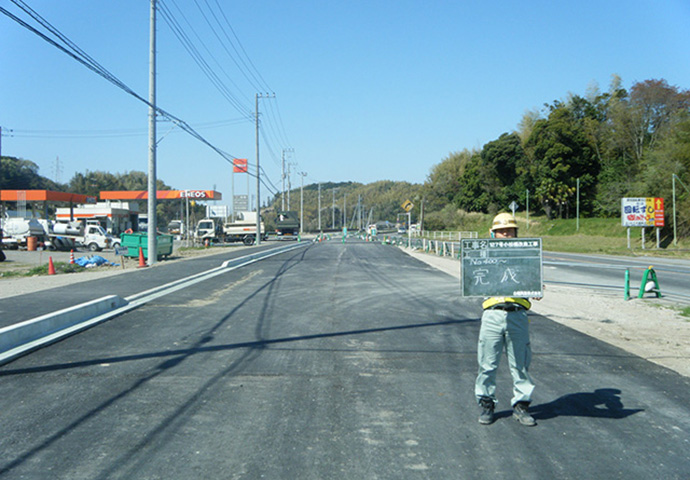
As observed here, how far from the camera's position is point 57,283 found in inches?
699

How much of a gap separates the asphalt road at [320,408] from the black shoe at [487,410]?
0.16m

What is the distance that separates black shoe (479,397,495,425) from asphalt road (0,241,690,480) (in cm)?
16

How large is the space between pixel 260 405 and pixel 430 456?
6.27 feet

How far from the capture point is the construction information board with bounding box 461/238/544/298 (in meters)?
5.53

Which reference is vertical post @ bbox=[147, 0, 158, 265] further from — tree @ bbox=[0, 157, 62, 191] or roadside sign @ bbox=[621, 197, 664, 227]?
tree @ bbox=[0, 157, 62, 191]

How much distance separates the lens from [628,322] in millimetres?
11305

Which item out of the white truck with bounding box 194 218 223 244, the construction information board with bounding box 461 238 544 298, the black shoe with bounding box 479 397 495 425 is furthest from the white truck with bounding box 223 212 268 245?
the black shoe with bounding box 479 397 495 425

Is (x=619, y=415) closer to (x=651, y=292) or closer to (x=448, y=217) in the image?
(x=651, y=292)

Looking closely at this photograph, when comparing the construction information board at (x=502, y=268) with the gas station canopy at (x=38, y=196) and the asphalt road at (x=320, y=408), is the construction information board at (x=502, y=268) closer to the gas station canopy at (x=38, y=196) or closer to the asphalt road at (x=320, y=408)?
the asphalt road at (x=320, y=408)

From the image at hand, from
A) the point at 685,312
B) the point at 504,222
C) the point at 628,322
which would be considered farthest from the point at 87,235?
the point at 504,222

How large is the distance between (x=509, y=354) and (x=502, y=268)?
85 centimetres

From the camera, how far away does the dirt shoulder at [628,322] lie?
27.9 ft

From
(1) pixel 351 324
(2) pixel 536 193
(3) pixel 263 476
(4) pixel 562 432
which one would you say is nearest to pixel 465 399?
(4) pixel 562 432

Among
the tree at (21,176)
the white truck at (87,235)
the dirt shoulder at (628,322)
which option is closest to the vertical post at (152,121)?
the dirt shoulder at (628,322)
